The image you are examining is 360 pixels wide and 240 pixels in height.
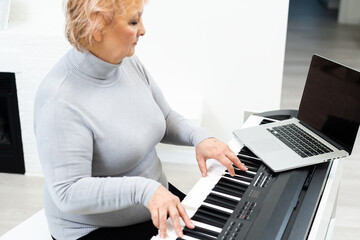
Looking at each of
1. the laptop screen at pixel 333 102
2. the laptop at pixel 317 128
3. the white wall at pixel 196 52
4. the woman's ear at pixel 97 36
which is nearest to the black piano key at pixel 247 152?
the laptop at pixel 317 128

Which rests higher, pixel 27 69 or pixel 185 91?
pixel 27 69

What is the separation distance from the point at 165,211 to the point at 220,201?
0.18 metres

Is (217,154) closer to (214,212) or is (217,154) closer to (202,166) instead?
(202,166)

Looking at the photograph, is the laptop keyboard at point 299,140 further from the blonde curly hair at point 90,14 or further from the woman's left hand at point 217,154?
the blonde curly hair at point 90,14

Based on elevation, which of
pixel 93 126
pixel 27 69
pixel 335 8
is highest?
pixel 93 126

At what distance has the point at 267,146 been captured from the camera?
161 centimetres

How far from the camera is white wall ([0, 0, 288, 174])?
2.63 metres

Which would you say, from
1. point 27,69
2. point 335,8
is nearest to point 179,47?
point 27,69

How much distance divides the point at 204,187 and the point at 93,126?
1.14 feet

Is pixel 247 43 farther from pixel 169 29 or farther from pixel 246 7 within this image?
pixel 169 29

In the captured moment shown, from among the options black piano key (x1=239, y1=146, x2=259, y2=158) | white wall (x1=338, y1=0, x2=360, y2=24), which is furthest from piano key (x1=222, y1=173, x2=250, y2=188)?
white wall (x1=338, y1=0, x2=360, y2=24)

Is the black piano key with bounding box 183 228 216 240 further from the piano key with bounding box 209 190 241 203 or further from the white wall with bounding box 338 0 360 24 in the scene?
the white wall with bounding box 338 0 360 24

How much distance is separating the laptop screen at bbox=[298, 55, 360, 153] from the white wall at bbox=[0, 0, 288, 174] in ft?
3.54

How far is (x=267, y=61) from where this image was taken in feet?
9.18
